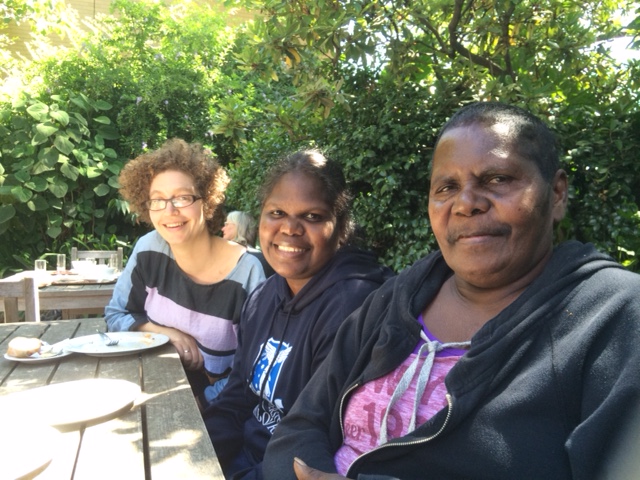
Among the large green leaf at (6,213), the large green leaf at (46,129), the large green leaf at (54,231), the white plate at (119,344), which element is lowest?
the white plate at (119,344)

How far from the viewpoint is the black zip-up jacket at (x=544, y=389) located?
1.20 m

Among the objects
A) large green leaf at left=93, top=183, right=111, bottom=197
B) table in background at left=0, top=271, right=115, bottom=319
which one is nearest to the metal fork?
table in background at left=0, top=271, right=115, bottom=319

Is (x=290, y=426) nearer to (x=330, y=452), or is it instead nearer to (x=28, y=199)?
A: (x=330, y=452)

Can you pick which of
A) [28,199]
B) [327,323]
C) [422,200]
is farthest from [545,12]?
[28,199]

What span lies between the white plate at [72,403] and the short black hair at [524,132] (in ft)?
4.39

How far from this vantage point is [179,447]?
1.59 m

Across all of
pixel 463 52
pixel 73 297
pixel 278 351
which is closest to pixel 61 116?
pixel 73 297

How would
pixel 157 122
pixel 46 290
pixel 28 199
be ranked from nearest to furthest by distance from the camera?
pixel 46 290 < pixel 28 199 < pixel 157 122

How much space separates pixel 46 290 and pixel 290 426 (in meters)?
3.52

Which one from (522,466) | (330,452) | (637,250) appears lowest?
(330,452)

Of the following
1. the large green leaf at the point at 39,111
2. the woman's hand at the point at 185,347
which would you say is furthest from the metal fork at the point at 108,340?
the large green leaf at the point at 39,111

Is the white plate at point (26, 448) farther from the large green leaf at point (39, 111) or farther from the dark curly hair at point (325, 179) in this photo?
the large green leaf at point (39, 111)

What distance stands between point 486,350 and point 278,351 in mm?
1076

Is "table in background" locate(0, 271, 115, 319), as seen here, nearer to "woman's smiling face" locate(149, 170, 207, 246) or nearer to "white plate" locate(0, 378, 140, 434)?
"woman's smiling face" locate(149, 170, 207, 246)
